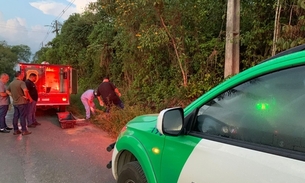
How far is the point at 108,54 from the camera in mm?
15938

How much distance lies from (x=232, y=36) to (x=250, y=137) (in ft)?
18.3

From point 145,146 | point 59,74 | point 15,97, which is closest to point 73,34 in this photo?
point 59,74

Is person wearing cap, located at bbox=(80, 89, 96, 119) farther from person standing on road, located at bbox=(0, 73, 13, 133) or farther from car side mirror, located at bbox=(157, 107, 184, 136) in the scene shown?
car side mirror, located at bbox=(157, 107, 184, 136)

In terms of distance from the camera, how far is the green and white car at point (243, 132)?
1.42m

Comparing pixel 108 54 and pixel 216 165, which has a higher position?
pixel 108 54

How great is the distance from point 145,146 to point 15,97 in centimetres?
622

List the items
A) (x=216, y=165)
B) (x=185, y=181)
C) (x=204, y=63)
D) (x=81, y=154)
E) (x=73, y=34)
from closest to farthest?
(x=216, y=165) → (x=185, y=181) → (x=81, y=154) → (x=204, y=63) → (x=73, y=34)

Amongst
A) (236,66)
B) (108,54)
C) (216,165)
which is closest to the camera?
(216,165)

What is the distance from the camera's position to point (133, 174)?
261 cm

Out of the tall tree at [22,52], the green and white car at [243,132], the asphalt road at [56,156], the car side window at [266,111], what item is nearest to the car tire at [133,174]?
the green and white car at [243,132]

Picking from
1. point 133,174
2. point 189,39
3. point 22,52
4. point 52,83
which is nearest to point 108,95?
point 189,39

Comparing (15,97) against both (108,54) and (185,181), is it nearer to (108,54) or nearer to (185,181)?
(185,181)

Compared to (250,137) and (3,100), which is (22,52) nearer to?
(3,100)

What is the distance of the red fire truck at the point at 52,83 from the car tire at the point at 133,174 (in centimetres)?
922
